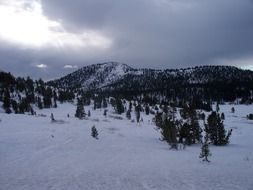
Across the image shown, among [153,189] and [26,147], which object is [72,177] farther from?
[26,147]

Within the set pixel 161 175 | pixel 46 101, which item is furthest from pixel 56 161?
pixel 46 101

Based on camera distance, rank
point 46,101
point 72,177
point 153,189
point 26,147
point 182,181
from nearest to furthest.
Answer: point 153,189, point 182,181, point 72,177, point 26,147, point 46,101

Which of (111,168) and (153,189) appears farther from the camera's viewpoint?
(111,168)

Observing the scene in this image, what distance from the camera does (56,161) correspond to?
82.9ft

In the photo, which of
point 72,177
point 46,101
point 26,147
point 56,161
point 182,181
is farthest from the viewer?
point 46,101

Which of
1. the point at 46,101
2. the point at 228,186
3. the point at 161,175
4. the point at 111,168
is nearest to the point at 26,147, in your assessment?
Result: the point at 111,168

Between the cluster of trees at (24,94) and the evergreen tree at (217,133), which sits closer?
the evergreen tree at (217,133)

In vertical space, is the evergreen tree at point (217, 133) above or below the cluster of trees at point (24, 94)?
below

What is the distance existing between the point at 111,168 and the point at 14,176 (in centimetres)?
646

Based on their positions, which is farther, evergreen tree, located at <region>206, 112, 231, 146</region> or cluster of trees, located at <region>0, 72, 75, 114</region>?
cluster of trees, located at <region>0, 72, 75, 114</region>

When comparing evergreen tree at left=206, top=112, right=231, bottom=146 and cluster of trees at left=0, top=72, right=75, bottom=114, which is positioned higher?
cluster of trees at left=0, top=72, right=75, bottom=114

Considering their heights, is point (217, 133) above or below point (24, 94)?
below

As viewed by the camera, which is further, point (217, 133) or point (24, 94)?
point (24, 94)

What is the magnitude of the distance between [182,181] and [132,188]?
292cm
